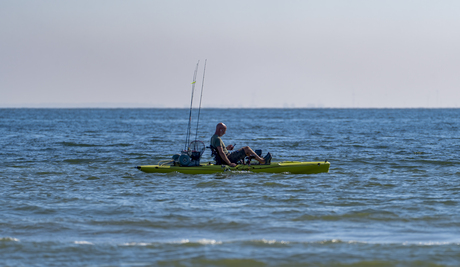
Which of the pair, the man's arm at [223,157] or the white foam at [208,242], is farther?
the man's arm at [223,157]

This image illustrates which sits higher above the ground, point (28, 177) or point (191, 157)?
point (191, 157)

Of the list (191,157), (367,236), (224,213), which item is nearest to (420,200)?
(367,236)

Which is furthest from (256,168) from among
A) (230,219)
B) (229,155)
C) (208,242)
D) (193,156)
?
(208,242)

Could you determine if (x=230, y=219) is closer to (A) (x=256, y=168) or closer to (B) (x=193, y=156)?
(A) (x=256, y=168)

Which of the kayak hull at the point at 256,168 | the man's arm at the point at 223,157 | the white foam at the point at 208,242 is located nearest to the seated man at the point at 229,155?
the man's arm at the point at 223,157

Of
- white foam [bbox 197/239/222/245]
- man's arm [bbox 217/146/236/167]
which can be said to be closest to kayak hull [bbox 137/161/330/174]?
man's arm [bbox 217/146/236/167]

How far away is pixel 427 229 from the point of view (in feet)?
25.3

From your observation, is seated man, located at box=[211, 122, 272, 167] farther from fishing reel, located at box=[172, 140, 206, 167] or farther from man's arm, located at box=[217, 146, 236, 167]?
fishing reel, located at box=[172, 140, 206, 167]

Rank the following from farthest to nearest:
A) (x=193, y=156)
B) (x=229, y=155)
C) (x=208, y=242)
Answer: (x=193, y=156)
(x=229, y=155)
(x=208, y=242)

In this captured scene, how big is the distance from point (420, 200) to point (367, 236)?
3.24 meters

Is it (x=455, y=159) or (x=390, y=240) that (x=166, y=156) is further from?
(x=390, y=240)

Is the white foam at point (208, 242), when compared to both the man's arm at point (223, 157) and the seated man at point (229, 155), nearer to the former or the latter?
the seated man at point (229, 155)

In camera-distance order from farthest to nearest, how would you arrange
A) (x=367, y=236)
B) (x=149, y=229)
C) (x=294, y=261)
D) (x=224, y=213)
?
(x=224, y=213)
(x=149, y=229)
(x=367, y=236)
(x=294, y=261)

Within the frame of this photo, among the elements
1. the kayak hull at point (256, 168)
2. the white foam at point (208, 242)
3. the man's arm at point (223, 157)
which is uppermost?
the man's arm at point (223, 157)
